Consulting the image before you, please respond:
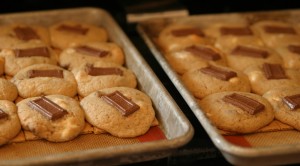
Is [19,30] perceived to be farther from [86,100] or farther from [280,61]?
[280,61]

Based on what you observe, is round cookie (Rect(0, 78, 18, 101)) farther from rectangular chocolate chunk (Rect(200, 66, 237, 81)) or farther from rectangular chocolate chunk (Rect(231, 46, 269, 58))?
rectangular chocolate chunk (Rect(231, 46, 269, 58))

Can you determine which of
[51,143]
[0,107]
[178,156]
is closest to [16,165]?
[51,143]

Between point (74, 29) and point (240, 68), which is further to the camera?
point (74, 29)

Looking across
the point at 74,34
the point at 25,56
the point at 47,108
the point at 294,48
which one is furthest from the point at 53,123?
the point at 294,48

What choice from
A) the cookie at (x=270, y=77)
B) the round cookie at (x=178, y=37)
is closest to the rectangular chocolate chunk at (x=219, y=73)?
the cookie at (x=270, y=77)

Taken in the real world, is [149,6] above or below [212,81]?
above

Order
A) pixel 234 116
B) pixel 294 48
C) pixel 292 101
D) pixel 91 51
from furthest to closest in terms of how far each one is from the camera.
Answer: pixel 294 48 < pixel 91 51 < pixel 292 101 < pixel 234 116

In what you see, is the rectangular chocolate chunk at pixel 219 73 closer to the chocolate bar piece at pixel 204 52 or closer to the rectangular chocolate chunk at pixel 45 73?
the chocolate bar piece at pixel 204 52

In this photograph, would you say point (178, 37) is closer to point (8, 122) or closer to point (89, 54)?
point (89, 54)
